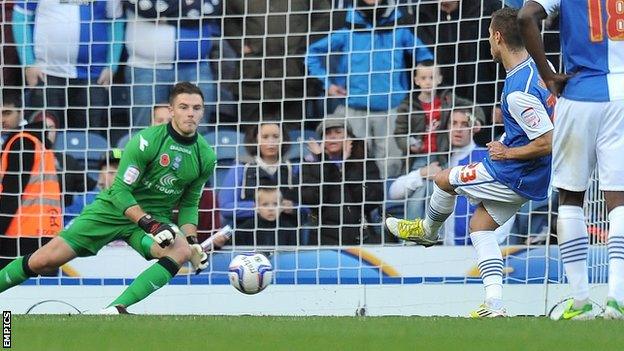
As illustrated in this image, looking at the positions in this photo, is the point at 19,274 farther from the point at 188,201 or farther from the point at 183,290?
the point at 183,290

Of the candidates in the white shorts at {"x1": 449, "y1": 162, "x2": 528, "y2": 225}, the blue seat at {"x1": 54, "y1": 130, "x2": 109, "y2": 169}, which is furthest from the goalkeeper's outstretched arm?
the blue seat at {"x1": 54, "y1": 130, "x2": 109, "y2": 169}

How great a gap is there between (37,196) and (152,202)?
2.79 meters

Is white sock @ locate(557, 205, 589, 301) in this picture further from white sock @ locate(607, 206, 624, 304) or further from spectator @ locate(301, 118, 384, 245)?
spectator @ locate(301, 118, 384, 245)

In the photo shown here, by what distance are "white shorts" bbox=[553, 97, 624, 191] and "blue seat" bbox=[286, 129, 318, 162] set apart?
5107 millimetres

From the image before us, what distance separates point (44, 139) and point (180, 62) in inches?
58.0

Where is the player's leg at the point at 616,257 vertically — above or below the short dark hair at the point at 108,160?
below

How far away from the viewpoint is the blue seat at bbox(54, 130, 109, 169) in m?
13.3

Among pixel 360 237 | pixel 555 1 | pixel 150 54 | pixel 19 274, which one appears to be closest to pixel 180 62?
pixel 150 54

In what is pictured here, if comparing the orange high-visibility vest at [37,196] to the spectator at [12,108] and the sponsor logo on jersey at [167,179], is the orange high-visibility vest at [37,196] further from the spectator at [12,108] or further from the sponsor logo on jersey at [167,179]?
the sponsor logo on jersey at [167,179]

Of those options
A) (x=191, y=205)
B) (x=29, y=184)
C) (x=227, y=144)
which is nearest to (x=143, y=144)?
(x=191, y=205)

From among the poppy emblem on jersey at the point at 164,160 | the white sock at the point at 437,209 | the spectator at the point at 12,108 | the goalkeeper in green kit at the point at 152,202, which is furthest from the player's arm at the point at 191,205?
the spectator at the point at 12,108

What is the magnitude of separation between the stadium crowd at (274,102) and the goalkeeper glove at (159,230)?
280 cm

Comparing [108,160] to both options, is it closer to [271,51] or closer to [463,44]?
[271,51]

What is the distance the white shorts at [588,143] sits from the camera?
8.02 meters
